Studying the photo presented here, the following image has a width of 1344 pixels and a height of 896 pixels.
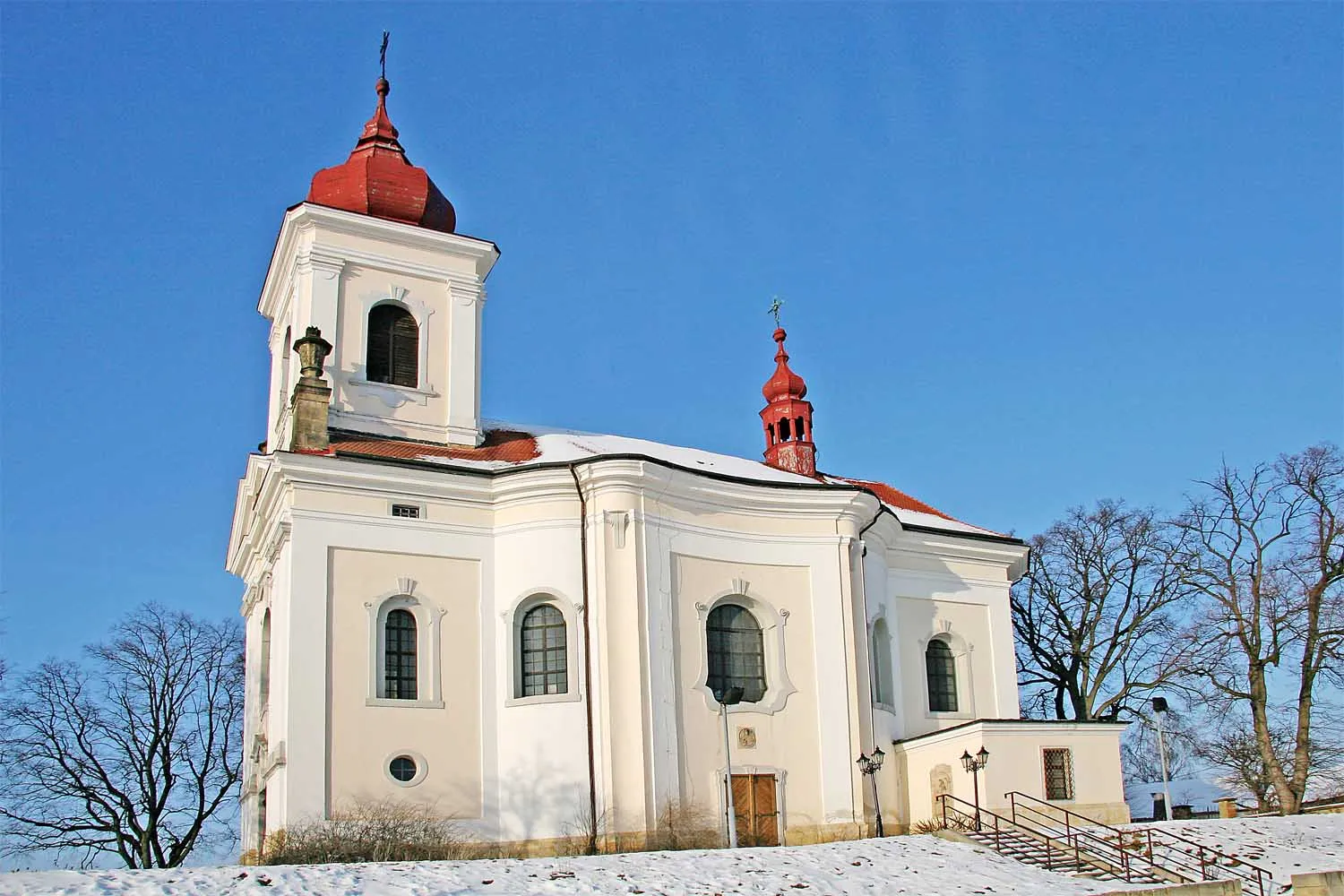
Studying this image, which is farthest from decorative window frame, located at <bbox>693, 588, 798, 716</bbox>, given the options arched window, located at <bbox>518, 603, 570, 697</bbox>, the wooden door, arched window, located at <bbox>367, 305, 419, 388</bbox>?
arched window, located at <bbox>367, 305, 419, 388</bbox>

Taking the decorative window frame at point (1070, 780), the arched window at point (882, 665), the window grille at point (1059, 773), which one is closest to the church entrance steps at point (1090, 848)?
the decorative window frame at point (1070, 780)

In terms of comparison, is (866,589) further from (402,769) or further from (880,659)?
(402,769)

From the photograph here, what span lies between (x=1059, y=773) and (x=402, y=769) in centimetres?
1239

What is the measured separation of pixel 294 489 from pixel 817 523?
977 centimetres

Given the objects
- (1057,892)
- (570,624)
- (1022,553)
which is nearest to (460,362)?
(570,624)

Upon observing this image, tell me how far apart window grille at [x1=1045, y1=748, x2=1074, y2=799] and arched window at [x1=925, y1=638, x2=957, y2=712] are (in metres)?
3.39

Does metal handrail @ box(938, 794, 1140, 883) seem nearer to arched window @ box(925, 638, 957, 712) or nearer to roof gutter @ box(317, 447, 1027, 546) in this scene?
arched window @ box(925, 638, 957, 712)

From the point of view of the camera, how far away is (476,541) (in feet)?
81.4

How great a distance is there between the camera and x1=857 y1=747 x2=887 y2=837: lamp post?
2478 cm

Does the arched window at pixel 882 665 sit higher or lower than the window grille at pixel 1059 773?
higher

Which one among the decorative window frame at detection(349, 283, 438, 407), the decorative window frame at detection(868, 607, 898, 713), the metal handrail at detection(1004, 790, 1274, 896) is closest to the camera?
the metal handrail at detection(1004, 790, 1274, 896)

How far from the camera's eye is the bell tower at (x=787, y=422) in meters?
35.0

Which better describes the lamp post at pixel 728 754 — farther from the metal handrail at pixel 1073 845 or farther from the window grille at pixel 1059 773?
the window grille at pixel 1059 773

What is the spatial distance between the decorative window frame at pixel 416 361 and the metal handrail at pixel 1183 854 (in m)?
13.9
